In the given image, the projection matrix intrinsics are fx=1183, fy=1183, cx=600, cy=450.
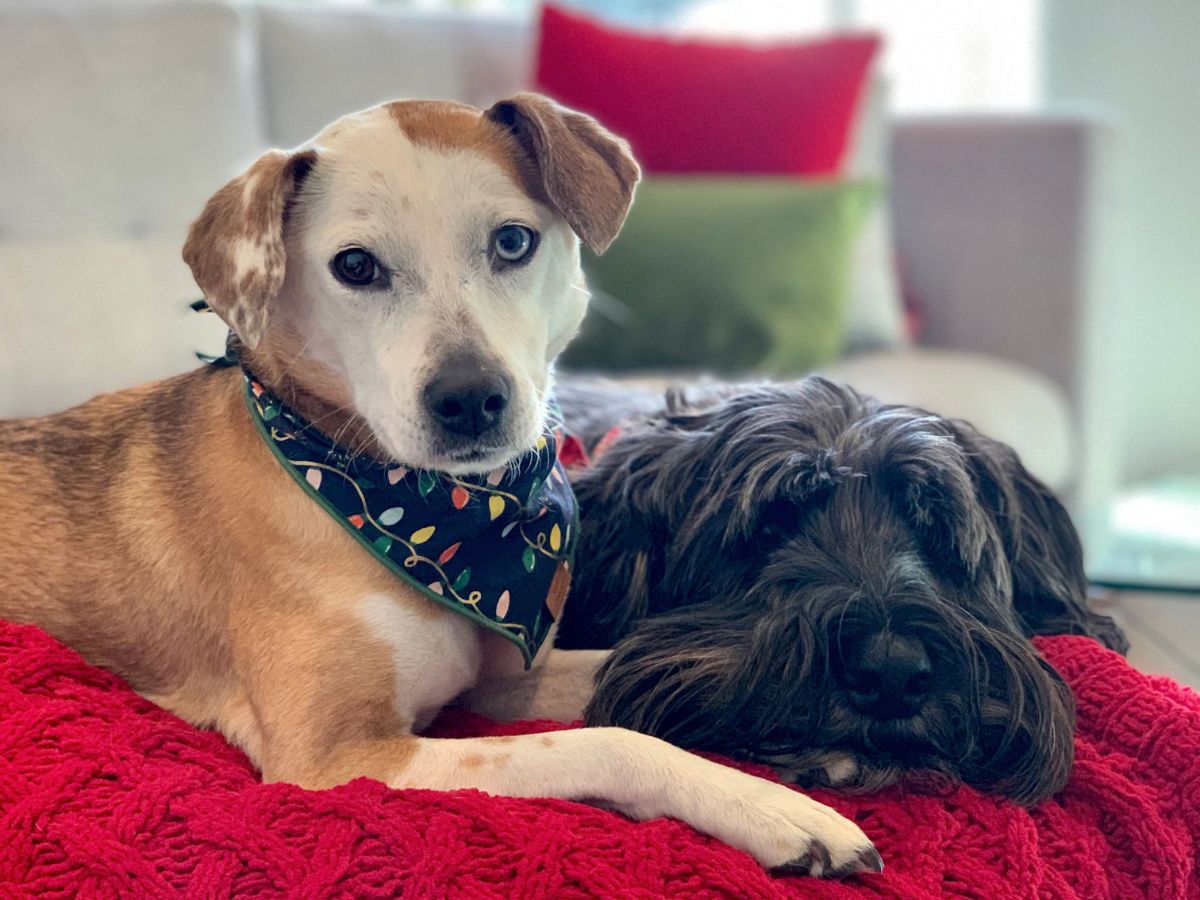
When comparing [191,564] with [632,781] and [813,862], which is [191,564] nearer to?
[632,781]

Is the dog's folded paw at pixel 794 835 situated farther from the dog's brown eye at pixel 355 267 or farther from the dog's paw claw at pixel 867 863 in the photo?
the dog's brown eye at pixel 355 267

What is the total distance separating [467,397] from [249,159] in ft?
6.47

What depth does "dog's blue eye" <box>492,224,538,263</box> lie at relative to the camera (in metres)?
1.51

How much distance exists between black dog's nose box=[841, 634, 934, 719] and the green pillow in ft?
6.09

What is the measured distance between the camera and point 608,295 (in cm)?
312

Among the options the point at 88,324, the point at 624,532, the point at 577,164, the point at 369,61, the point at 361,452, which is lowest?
the point at 88,324

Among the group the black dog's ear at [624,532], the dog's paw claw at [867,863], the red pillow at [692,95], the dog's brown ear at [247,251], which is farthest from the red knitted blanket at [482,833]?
the red pillow at [692,95]

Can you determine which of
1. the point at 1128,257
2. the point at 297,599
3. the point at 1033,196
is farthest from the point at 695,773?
the point at 1128,257

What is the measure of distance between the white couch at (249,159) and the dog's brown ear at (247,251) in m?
1.31

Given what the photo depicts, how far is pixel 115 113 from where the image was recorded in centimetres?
292

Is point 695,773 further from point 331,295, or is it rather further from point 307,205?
point 307,205

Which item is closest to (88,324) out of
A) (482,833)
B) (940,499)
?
(482,833)

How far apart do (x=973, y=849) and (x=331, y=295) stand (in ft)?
3.25

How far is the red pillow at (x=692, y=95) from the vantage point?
10.8 ft
